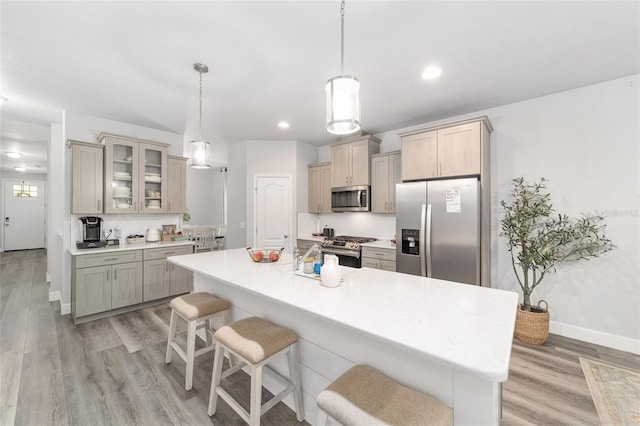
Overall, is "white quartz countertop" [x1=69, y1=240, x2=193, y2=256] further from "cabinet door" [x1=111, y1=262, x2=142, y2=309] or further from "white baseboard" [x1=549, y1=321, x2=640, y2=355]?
"white baseboard" [x1=549, y1=321, x2=640, y2=355]

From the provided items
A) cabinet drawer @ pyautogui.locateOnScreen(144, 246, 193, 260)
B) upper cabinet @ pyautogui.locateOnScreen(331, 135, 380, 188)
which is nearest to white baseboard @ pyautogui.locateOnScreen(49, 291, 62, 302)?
cabinet drawer @ pyautogui.locateOnScreen(144, 246, 193, 260)

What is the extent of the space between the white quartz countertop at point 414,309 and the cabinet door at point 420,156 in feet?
5.95

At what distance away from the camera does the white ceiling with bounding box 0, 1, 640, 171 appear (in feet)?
5.93

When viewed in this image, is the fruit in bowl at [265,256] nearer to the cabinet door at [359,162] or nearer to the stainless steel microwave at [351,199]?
the stainless steel microwave at [351,199]

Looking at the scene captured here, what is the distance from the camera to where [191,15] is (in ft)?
6.04

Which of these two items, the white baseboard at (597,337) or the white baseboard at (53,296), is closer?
the white baseboard at (597,337)

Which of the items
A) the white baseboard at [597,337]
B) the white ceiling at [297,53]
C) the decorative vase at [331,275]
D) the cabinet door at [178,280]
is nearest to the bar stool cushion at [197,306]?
the decorative vase at [331,275]

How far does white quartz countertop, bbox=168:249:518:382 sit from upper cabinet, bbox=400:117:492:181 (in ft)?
5.94

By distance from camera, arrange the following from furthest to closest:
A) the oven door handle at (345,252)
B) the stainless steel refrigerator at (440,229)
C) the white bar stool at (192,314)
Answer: the oven door handle at (345,252) < the stainless steel refrigerator at (440,229) < the white bar stool at (192,314)

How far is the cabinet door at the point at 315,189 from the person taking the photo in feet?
16.4

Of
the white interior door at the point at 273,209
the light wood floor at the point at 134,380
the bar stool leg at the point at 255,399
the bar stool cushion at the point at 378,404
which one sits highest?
the white interior door at the point at 273,209

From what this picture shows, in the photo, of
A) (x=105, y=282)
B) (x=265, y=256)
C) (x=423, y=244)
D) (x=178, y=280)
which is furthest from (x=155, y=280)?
(x=423, y=244)

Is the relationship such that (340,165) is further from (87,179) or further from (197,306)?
(87,179)

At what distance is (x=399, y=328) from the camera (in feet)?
3.65
